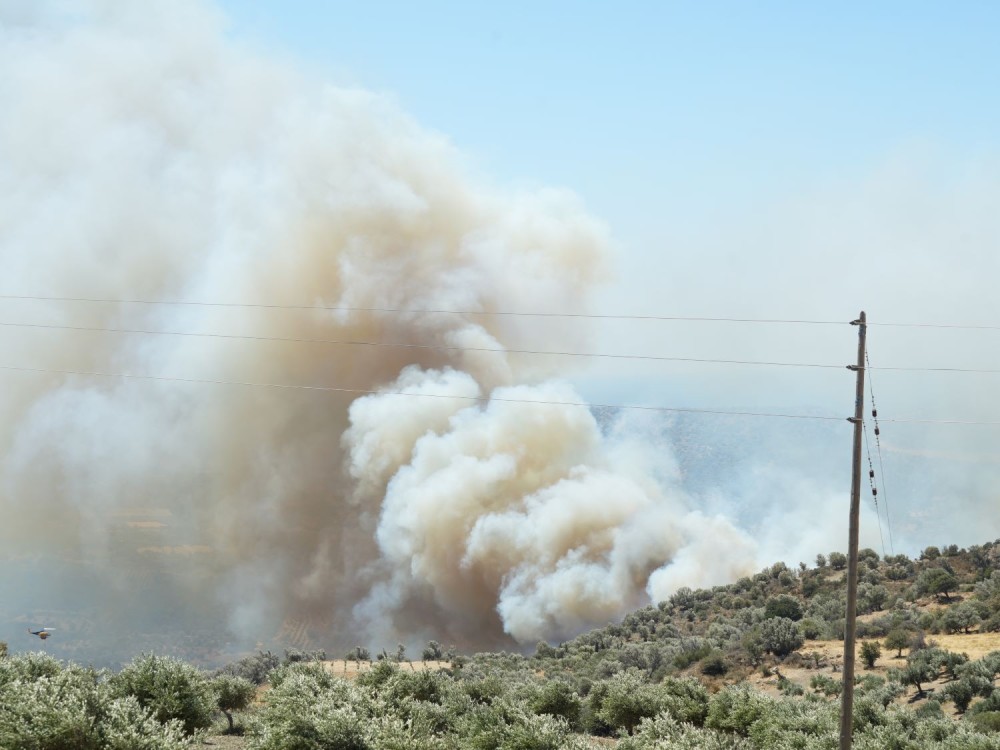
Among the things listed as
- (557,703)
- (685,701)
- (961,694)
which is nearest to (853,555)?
(685,701)

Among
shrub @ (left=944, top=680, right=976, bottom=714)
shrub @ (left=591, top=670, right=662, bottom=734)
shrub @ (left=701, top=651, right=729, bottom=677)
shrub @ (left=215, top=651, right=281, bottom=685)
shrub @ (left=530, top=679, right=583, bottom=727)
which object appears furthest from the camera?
shrub @ (left=215, top=651, right=281, bottom=685)

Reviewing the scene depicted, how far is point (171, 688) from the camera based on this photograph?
2280cm

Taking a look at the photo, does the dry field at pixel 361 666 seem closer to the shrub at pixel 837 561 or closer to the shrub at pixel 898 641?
the shrub at pixel 898 641

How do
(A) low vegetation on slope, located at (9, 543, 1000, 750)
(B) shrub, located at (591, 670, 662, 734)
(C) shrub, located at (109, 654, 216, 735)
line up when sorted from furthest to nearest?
(B) shrub, located at (591, 670, 662, 734)
(C) shrub, located at (109, 654, 216, 735)
(A) low vegetation on slope, located at (9, 543, 1000, 750)

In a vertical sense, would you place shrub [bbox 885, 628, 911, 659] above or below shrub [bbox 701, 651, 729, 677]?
above

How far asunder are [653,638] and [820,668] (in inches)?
473

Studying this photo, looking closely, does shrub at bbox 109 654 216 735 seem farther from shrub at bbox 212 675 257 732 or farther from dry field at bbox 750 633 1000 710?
dry field at bbox 750 633 1000 710

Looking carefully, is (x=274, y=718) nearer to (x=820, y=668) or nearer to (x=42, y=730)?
(x=42, y=730)

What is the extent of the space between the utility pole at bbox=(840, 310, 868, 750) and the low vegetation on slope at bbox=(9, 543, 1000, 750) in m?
3.73

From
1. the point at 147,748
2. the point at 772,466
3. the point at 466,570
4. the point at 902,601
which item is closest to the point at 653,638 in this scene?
the point at 902,601

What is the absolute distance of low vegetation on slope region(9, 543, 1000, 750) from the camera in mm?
18641

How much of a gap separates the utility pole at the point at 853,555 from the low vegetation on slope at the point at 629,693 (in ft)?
12.2

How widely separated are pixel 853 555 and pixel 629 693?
36.7 feet

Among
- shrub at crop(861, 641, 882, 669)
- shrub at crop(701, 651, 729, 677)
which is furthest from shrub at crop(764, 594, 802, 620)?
shrub at crop(861, 641, 882, 669)
